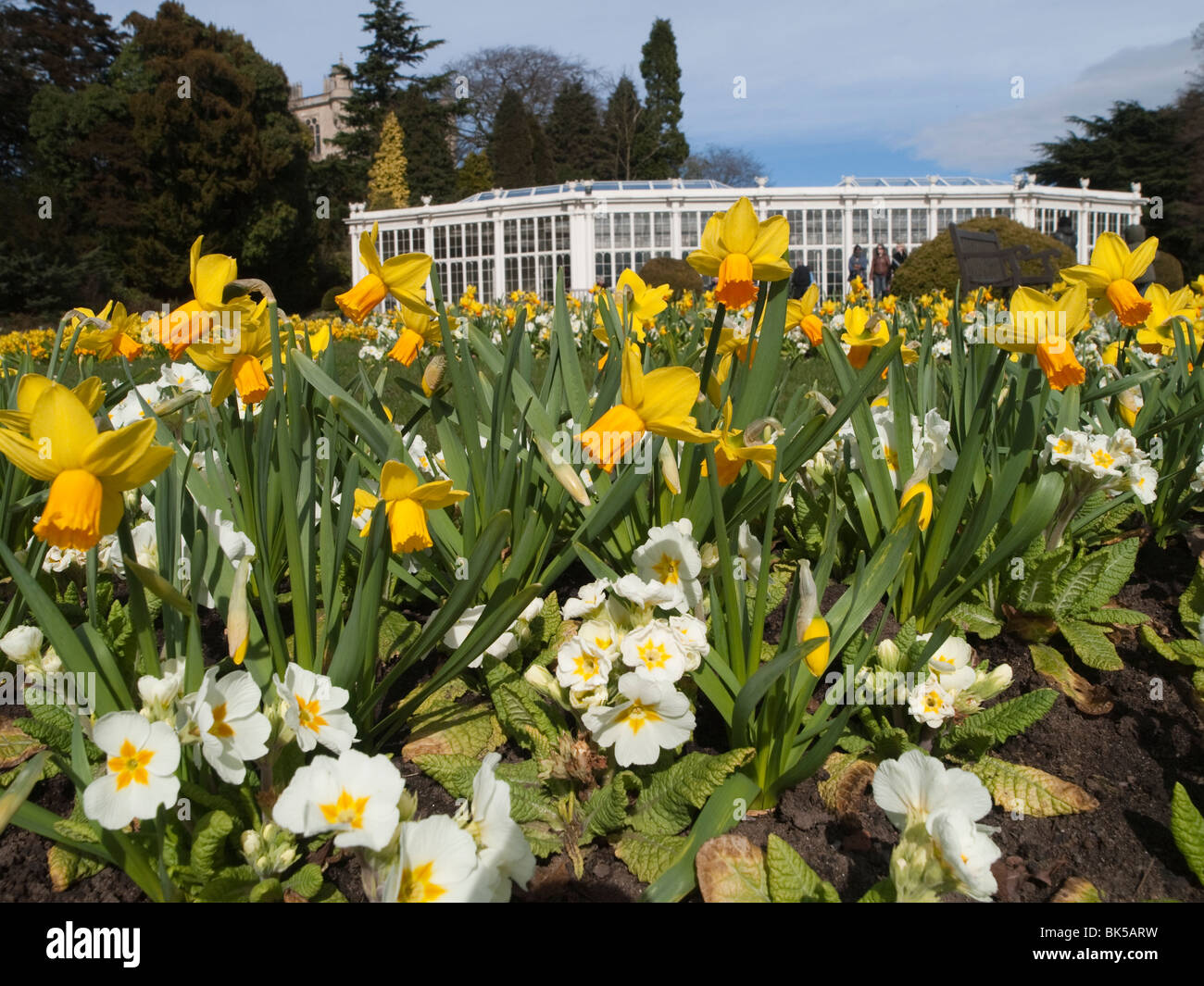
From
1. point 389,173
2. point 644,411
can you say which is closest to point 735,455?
point 644,411

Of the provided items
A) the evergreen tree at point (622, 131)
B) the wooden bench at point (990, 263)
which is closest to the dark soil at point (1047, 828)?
the wooden bench at point (990, 263)

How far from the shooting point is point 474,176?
31.1 meters

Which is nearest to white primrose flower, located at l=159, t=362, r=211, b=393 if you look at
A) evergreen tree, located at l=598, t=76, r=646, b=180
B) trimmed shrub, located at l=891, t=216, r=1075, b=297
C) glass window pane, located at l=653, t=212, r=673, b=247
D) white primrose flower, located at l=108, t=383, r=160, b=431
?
white primrose flower, located at l=108, t=383, r=160, b=431

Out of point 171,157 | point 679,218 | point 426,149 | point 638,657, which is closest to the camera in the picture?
point 638,657

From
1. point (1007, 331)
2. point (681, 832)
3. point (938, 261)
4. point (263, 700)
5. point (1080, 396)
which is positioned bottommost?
point (681, 832)

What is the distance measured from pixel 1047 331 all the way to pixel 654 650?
1031mm

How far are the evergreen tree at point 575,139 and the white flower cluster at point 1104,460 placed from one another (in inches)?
1391

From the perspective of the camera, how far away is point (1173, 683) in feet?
5.64

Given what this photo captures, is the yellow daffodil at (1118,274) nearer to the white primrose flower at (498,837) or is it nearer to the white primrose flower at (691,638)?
the white primrose flower at (691,638)

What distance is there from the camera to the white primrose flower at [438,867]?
972 millimetres

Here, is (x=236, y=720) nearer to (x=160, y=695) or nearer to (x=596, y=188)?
(x=160, y=695)
